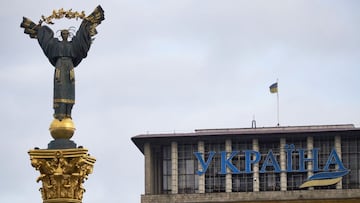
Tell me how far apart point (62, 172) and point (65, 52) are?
3647mm

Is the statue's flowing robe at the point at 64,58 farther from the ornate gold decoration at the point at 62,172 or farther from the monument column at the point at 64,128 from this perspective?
the ornate gold decoration at the point at 62,172

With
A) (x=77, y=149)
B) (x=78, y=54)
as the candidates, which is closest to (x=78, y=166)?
(x=77, y=149)

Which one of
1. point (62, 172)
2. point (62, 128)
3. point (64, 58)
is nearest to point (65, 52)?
point (64, 58)

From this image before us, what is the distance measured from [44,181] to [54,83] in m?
2.96

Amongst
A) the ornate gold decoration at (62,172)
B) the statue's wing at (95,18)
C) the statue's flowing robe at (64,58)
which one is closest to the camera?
the ornate gold decoration at (62,172)

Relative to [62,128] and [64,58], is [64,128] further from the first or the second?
[64,58]

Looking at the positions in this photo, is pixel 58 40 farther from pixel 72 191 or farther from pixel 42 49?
pixel 72 191

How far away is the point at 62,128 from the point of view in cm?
4381

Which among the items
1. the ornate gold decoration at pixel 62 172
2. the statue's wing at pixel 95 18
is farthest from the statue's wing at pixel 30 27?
the ornate gold decoration at pixel 62 172

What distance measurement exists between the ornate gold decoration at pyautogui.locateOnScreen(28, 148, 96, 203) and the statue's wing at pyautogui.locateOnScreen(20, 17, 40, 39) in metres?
3.73

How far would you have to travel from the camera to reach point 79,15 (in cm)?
4409

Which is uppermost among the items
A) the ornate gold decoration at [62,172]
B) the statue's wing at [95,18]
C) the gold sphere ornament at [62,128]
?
the statue's wing at [95,18]

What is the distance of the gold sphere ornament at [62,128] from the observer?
43.8 metres

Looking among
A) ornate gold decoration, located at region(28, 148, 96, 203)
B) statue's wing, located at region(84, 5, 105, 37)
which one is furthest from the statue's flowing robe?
ornate gold decoration, located at region(28, 148, 96, 203)
